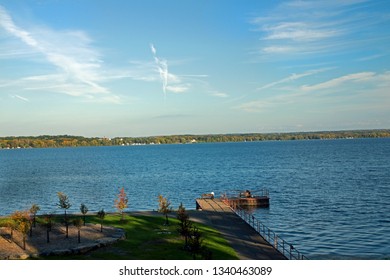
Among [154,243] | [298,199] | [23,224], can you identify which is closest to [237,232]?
[154,243]

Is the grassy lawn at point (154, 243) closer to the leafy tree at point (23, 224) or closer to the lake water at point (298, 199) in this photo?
the leafy tree at point (23, 224)

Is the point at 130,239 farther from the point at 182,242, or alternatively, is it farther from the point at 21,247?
the point at 21,247

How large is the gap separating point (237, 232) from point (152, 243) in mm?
6973

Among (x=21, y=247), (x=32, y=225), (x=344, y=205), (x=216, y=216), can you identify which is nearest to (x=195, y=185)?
(x=344, y=205)

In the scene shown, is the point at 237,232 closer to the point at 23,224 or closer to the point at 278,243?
the point at 278,243

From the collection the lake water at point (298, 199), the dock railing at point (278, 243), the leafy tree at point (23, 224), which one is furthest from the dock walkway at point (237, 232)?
the leafy tree at point (23, 224)

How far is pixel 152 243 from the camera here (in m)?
22.5

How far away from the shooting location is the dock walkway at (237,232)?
2147cm

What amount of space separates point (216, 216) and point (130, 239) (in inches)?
463

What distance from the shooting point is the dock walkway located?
21470 mm

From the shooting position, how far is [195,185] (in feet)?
241

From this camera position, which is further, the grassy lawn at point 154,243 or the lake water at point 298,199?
the lake water at point 298,199

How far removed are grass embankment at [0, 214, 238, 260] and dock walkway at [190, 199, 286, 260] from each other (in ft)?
2.35

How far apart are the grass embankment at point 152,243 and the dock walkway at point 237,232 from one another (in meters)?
0.72
